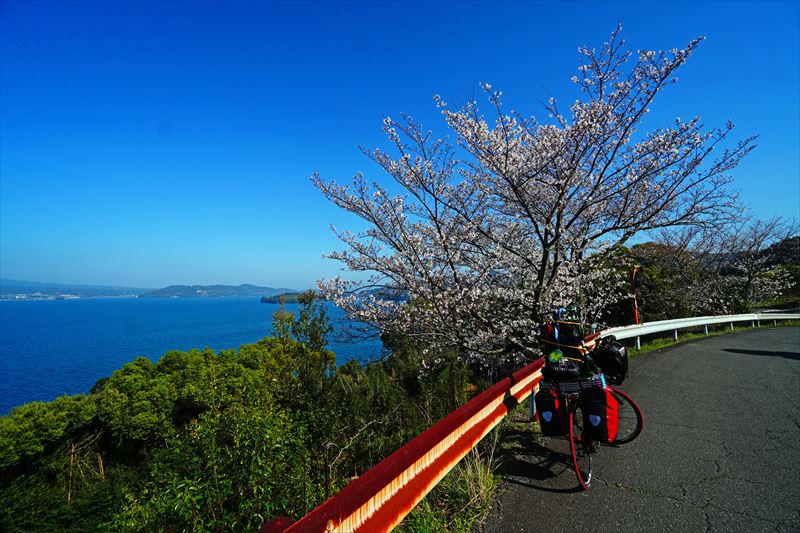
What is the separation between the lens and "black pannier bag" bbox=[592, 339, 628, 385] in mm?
3867

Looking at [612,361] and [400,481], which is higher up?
[612,361]

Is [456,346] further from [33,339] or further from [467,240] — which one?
[33,339]

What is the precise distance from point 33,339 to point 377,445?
5273cm

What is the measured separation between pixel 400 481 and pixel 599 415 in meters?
2.21

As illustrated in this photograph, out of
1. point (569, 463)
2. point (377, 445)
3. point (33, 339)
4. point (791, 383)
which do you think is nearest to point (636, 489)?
point (569, 463)

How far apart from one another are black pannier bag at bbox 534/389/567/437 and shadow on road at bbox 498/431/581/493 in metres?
0.35

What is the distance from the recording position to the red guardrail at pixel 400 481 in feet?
5.01

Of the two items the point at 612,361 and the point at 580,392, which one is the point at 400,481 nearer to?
the point at 580,392

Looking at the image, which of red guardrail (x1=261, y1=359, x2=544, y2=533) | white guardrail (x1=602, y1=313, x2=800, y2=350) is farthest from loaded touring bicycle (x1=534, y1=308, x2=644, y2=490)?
white guardrail (x1=602, y1=313, x2=800, y2=350)

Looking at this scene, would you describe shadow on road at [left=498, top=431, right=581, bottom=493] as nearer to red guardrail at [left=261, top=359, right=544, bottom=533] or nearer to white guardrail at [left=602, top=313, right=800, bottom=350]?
red guardrail at [left=261, top=359, right=544, bottom=533]

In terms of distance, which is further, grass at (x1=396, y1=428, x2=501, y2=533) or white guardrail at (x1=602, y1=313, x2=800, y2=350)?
white guardrail at (x1=602, y1=313, x2=800, y2=350)

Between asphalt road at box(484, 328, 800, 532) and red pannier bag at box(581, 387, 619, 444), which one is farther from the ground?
red pannier bag at box(581, 387, 619, 444)

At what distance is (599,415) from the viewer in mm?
3418

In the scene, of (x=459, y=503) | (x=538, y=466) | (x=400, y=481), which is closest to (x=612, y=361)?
(x=538, y=466)
